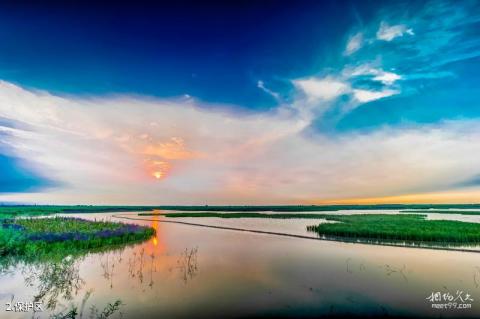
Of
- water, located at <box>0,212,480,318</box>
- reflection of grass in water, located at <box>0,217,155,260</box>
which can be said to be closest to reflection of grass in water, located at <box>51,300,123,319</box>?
water, located at <box>0,212,480,318</box>

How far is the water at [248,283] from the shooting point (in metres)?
11.7

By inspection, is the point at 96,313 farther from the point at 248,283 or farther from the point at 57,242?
the point at 57,242

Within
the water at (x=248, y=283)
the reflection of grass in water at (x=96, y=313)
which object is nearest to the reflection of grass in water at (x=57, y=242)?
the water at (x=248, y=283)

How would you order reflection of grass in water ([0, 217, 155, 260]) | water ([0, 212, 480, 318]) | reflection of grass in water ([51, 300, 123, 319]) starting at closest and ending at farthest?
1. reflection of grass in water ([51, 300, 123, 319])
2. water ([0, 212, 480, 318])
3. reflection of grass in water ([0, 217, 155, 260])

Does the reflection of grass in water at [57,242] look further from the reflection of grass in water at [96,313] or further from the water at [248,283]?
the reflection of grass in water at [96,313]

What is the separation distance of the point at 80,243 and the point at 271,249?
15.7 meters

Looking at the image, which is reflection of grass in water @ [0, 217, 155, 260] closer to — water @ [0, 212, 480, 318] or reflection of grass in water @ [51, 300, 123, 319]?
water @ [0, 212, 480, 318]

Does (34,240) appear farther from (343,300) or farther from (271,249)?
(343,300)

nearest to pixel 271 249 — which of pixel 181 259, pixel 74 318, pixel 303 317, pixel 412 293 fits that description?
pixel 181 259

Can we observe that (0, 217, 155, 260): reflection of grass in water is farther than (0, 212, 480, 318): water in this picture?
Yes

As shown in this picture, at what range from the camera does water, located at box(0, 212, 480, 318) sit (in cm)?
1172

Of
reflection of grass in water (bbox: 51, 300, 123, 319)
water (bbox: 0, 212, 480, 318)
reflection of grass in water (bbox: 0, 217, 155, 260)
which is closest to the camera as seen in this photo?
reflection of grass in water (bbox: 51, 300, 123, 319)

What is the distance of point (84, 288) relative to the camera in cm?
1395

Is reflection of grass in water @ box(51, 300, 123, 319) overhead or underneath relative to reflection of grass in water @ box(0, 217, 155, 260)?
underneath
